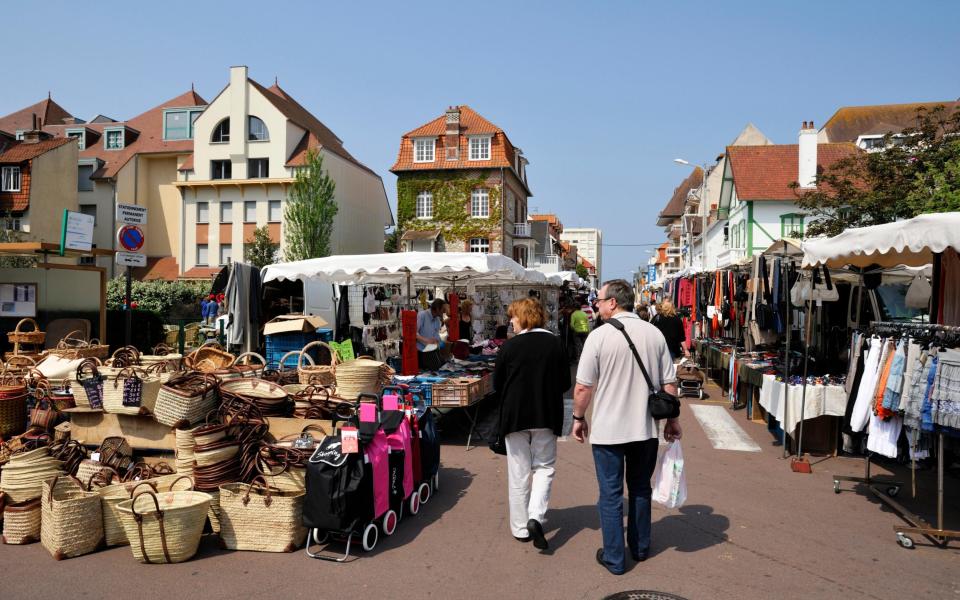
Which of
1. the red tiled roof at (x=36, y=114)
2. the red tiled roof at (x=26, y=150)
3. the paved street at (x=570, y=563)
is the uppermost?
the red tiled roof at (x=36, y=114)

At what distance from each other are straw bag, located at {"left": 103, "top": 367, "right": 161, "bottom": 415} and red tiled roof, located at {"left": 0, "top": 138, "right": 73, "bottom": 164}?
38.5 m

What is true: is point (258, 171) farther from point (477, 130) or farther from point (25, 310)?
point (25, 310)

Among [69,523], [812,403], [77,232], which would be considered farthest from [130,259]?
[812,403]

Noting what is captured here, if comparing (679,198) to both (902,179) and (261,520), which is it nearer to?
(902,179)

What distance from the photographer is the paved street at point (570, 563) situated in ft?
14.2

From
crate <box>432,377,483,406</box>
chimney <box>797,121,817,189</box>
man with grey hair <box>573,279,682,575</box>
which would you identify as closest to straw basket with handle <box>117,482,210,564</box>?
man with grey hair <box>573,279,682,575</box>

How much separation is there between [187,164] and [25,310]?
32636mm

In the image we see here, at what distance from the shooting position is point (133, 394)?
240 inches

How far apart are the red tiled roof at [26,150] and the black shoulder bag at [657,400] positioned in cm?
4235

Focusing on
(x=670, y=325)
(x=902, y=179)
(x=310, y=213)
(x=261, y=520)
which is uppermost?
(x=310, y=213)

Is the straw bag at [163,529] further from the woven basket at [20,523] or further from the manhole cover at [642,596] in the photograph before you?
the manhole cover at [642,596]

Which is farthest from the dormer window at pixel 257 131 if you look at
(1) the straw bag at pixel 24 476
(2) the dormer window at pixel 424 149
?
(1) the straw bag at pixel 24 476

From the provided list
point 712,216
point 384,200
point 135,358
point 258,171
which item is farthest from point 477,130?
point 135,358

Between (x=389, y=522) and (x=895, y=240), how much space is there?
4855 millimetres
